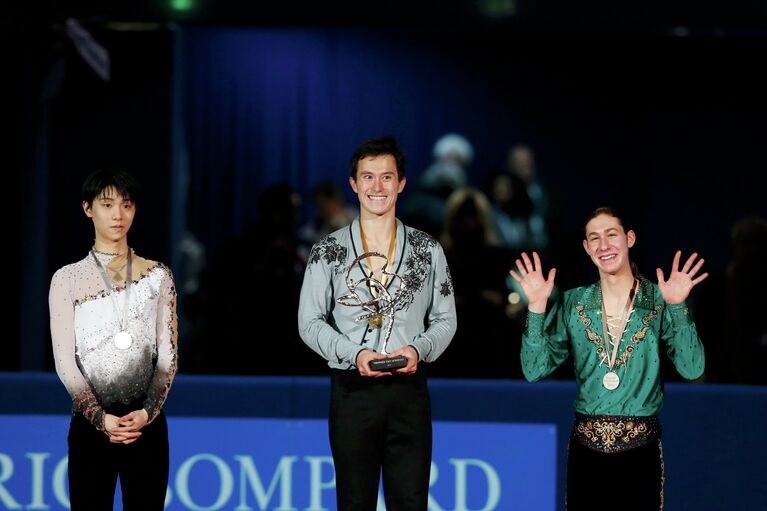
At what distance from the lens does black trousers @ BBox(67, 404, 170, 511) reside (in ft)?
13.2

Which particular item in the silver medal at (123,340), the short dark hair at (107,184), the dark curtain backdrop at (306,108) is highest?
the dark curtain backdrop at (306,108)

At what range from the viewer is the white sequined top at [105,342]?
4016 millimetres

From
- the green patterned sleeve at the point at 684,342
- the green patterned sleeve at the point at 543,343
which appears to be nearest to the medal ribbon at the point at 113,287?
the green patterned sleeve at the point at 543,343

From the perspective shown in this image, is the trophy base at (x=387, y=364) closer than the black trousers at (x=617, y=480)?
Yes

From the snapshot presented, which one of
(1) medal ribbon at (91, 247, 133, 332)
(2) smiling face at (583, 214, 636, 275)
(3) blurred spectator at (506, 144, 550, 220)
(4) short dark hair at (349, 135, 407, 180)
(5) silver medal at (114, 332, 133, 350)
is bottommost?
(5) silver medal at (114, 332, 133, 350)

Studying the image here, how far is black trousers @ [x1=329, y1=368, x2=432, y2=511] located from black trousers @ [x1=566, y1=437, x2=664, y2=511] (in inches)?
20.6

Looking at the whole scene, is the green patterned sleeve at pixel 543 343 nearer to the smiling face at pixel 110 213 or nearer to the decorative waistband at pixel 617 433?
the decorative waistband at pixel 617 433

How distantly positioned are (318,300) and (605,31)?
3.12 m

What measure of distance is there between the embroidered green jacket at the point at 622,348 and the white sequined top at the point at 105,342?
124 cm

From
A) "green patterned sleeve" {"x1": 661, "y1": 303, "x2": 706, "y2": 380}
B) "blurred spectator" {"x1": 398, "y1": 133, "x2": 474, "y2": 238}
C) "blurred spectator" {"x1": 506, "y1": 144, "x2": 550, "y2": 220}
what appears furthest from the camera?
"blurred spectator" {"x1": 506, "y1": 144, "x2": 550, "y2": 220}

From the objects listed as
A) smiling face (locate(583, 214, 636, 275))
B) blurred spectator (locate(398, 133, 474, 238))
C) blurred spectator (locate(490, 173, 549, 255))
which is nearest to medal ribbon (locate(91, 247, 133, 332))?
smiling face (locate(583, 214, 636, 275))

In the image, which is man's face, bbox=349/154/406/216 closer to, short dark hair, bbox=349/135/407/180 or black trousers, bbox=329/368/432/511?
short dark hair, bbox=349/135/407/180

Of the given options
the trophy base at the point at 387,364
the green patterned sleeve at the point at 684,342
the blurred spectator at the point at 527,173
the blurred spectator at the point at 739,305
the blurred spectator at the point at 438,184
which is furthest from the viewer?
the blurred spectator at the point at 527,173

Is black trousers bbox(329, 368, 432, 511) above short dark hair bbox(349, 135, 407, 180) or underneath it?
underneath
